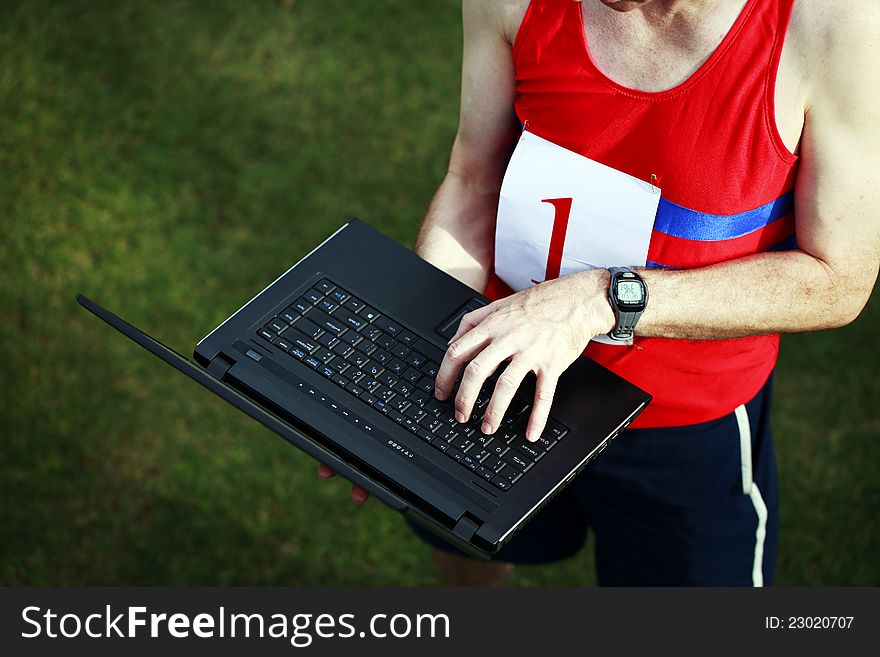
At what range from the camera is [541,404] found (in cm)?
141

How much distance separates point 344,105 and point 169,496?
158cm

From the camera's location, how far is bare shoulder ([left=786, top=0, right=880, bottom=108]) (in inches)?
51.0

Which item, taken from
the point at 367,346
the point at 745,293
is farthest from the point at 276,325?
the point at 745,293

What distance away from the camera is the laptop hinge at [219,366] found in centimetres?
151

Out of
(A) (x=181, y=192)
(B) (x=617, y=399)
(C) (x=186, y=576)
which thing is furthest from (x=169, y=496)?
(B) (x=617, y=399)

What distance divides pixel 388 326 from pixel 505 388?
271mm

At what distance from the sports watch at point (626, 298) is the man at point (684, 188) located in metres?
0.01

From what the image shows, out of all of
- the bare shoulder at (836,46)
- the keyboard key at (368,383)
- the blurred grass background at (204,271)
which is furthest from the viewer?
the blurred grass background at (204,271)

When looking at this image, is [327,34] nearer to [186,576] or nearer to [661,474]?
[186,576]

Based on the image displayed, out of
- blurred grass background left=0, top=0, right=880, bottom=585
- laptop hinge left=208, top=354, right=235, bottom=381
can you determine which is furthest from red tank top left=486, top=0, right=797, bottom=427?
blurred grass background left=0, top=0, right=880, bottom=585

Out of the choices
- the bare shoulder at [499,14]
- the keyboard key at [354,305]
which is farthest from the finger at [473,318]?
the bare shoulder at [499,14]

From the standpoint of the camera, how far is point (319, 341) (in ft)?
5.08

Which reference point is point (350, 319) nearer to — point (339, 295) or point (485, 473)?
point (339, 295)

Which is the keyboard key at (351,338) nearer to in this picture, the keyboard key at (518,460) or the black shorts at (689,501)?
the keyboard key at (518,460)
